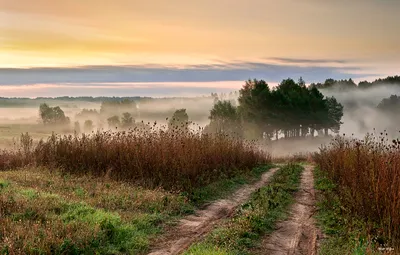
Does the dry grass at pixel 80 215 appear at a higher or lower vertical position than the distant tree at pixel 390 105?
lower

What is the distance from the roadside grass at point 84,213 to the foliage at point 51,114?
102m

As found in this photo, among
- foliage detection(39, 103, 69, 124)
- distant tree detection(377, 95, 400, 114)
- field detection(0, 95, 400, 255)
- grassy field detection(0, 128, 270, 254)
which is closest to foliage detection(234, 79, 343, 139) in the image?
grassy field detection(0, 128, 270, 254)

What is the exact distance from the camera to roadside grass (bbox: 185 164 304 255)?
6871 mm

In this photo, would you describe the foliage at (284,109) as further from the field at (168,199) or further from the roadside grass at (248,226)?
the roadside grass at (248,226)

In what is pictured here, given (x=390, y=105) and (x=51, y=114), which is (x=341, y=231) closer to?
(x=51, y=114)

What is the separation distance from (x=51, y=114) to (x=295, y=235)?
11090 centimetres

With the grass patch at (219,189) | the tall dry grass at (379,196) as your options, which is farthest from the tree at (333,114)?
the tall dry grass at (379,196)

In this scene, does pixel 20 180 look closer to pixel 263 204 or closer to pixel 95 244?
pixel 95 244

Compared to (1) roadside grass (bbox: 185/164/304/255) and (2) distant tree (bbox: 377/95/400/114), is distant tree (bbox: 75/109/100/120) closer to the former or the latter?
(2) distant tree (bbox: 377/95/400/114)

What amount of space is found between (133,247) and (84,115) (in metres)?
141

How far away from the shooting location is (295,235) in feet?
26.4

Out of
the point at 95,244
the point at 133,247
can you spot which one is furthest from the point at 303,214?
the point at 95,244

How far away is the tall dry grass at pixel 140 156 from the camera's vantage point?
512 inches

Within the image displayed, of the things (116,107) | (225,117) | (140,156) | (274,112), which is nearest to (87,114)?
(116,107)
